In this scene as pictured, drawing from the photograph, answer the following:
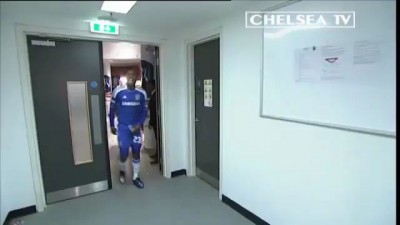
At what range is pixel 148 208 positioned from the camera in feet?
8.75

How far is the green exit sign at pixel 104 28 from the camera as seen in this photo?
268 centimetres

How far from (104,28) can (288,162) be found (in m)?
2.45

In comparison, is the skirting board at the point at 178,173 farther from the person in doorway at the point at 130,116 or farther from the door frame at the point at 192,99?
the person in doorway at the point at 130,116

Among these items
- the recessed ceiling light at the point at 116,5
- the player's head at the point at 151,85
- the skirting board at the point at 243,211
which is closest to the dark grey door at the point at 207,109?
the skirting board at the point at 243,211

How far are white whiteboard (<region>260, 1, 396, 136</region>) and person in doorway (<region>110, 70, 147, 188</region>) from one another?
1887mm

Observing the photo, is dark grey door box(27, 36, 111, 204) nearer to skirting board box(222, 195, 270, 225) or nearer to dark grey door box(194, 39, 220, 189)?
dark grey door box(194, 39, 220, 189)

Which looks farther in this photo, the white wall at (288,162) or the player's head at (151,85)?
the player's head at (151,85)

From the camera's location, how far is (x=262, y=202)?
2277mm

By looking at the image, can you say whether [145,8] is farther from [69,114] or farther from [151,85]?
[151,85]

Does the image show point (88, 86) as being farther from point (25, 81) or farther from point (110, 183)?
point (110, 183)

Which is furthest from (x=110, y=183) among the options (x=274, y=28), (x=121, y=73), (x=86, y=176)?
(x=121, y=73)

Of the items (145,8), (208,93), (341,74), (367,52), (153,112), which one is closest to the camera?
(145,8)

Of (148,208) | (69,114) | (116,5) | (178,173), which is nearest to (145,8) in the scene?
(116,5)

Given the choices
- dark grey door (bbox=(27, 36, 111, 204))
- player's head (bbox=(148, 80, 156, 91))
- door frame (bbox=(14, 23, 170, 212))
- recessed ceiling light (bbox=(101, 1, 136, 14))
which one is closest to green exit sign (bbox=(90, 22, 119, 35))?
door frame (bbox=(14, 23, 170, 212))
